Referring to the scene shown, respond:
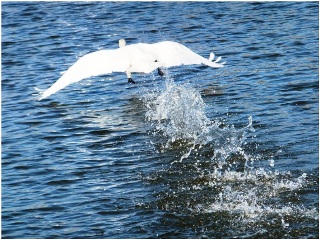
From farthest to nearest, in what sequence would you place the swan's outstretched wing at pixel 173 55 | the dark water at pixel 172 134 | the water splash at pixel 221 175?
the swan's outstretched wing at pixel 173 55
the dark water at pixel 172 134
the water splash at pixel 221 175

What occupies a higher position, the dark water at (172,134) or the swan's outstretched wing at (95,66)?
the swan's outstretched wing at (95,66)

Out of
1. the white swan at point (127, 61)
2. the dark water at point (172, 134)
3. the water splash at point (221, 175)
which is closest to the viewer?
the water splash at point (221, 175)

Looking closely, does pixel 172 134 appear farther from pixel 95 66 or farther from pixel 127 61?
pixel 95 66

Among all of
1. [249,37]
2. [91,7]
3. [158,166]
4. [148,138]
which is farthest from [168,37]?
[158,166]

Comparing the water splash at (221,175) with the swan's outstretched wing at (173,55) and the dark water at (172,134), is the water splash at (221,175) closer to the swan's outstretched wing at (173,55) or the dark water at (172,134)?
the dark water at (172,134)

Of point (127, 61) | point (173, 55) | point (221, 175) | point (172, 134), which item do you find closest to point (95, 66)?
point (127, 61)

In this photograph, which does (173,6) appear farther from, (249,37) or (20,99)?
(20,99)

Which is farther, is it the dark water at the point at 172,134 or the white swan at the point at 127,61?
the white swan at the point at 127,61

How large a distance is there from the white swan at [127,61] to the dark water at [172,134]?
0.97 m

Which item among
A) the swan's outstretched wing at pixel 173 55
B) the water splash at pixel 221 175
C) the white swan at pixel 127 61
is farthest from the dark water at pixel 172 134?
the white swan at pixel 127 61

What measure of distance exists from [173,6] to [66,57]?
4069 mm

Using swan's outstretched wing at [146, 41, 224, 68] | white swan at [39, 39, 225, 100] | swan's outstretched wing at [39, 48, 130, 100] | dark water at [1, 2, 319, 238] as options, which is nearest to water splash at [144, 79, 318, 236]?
dark water at [1, 2, 319, 238]

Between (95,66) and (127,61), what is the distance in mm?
468

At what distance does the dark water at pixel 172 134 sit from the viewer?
9.63m
